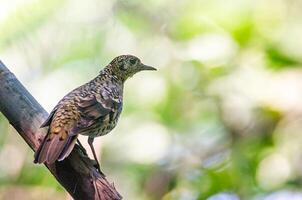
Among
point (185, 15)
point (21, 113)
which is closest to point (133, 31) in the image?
point (185, 15)

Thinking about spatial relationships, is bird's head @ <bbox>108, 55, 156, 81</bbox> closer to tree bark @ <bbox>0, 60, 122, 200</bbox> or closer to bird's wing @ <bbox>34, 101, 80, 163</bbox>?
bird's wing @ <bbox>34, 101, 80, 163</bbox>

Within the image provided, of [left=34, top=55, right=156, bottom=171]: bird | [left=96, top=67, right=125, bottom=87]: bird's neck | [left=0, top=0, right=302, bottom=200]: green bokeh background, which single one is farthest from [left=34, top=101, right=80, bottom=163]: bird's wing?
[left=0, top=0, right=302, bottom=200]: green bokeh background

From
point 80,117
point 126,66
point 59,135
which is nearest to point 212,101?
point 126,66

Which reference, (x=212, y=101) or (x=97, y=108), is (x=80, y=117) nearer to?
(x=97, y=108)

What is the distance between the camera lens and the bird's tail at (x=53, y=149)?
7.50ft

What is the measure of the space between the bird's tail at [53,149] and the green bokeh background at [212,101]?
7.73 feet

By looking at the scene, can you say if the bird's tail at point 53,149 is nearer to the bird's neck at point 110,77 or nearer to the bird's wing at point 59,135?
the bird's wing at point 59,135

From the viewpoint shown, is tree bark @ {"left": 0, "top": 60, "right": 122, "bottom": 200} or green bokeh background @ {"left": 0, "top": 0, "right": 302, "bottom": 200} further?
green bokeh background @ {"left": 0, "top": 0, "right": 302, "bottom": 200}

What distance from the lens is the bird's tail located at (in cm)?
Answer: 229

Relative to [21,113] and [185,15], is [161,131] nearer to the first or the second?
[185,15]

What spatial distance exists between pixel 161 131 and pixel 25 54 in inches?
61.3

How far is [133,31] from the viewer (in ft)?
16.4

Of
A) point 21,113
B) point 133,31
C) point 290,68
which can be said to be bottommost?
point 21,113

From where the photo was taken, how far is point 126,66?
11.8 feet
